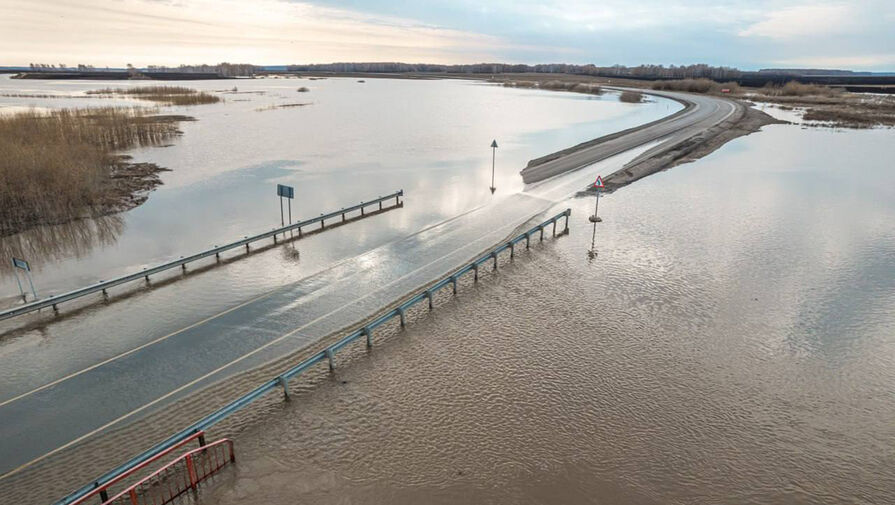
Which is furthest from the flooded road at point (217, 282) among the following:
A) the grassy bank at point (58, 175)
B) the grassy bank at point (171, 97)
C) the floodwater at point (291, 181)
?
the grassy bank at point (171, 97)

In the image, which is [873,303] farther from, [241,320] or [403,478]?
[241,320]

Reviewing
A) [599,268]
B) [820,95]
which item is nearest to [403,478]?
[599,268]

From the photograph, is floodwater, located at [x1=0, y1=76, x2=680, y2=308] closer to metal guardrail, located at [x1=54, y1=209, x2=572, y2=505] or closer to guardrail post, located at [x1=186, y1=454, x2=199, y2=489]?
metal guardrail, located at [x1=54, y1=209, x2=572, y2=505]

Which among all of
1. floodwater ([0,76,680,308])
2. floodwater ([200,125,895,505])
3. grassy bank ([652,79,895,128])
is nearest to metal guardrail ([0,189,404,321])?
floodwater ([0,76,680,308])

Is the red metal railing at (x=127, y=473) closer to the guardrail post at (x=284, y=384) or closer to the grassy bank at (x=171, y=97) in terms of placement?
the guardrail post at (x=284, y=384)

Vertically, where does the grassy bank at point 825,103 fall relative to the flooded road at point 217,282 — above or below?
above

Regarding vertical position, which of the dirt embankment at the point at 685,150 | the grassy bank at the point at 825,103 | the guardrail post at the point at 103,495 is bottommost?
the guardrail post at the point at 103,495
